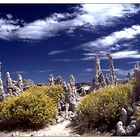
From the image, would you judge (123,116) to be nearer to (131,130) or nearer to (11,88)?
(131,130)

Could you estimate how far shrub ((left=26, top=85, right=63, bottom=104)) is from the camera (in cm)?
2519

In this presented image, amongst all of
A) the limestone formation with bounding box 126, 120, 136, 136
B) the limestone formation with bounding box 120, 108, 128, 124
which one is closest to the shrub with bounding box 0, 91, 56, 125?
the limestone formation with bounding box 120, 108, 128, 124

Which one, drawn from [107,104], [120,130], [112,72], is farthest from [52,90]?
[120,130]

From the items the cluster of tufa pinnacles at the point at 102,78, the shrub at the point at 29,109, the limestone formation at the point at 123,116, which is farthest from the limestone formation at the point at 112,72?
the shrub at the point at 29,109

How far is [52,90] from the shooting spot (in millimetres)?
26047

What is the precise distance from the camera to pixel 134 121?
1812 centimetres

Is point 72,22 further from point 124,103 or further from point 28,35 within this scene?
point 124,103

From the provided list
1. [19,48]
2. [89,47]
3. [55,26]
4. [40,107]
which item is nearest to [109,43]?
[89,47]

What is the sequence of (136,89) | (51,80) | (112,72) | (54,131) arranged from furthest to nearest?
(51,80) < (112,72) < (54,131) < (136,89)

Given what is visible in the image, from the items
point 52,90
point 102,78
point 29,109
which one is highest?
point 102,78

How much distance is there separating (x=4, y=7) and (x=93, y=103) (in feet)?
18.9

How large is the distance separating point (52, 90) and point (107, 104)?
618 cm

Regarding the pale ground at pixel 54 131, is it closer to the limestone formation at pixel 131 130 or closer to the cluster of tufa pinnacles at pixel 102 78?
the limestone formation at pixel 131 130

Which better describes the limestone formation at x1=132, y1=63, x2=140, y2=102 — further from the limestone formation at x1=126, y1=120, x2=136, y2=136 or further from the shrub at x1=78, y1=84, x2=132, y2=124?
the limestone formation at x1=126, y1=120, x2=136, y2=136
